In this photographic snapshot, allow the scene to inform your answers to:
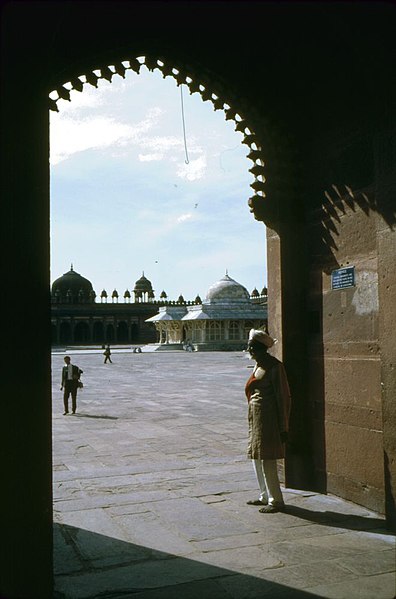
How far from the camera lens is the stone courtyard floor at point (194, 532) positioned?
136 inches

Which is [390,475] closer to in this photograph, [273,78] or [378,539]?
[378,539]

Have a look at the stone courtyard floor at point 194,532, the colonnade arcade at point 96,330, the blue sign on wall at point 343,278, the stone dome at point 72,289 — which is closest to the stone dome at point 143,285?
the stone dome at point 72,289

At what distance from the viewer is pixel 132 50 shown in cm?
532

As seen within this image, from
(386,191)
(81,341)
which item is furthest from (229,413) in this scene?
(81,341)

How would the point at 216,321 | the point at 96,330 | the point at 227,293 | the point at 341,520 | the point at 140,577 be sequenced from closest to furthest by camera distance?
1. the point at 140,577
2. the point at 341,520
3. the point at 216,321
4. the point at 227,293
5. the point at 96,330

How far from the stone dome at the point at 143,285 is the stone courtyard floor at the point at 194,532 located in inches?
2717

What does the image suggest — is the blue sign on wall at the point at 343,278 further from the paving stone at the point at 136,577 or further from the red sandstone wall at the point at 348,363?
the paving stone at the point at 136,577

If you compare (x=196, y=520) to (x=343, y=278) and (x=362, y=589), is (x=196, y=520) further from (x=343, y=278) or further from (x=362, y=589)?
(x=343, y=278)

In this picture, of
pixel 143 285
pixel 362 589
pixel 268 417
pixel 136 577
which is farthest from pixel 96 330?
pixel 362 589

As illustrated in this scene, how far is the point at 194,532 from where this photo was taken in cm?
440

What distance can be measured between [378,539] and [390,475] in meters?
0.54

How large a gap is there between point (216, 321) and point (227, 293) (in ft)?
15.7

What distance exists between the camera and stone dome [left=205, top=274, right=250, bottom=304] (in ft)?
180

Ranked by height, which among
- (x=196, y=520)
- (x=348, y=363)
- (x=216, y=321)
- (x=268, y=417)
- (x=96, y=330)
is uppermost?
(x=216, y=321)
